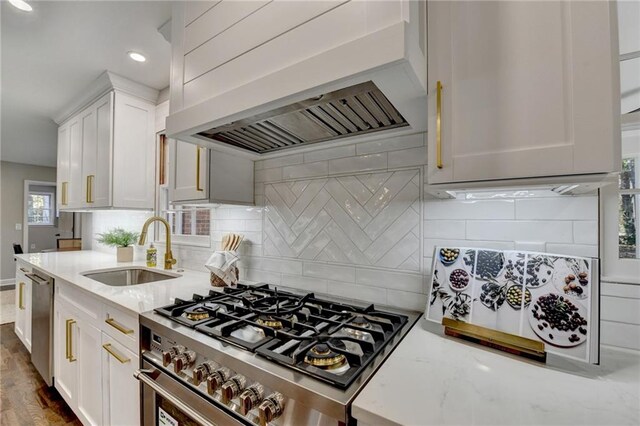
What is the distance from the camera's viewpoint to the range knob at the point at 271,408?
0.71 metres

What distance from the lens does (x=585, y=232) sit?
91 cm

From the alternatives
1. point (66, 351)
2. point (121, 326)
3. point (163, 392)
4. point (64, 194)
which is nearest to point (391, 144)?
point (163, 392)

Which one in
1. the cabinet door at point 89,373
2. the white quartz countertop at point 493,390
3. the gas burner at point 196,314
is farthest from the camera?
the cabinet door at point 89,373

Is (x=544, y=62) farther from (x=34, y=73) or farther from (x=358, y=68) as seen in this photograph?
(x=34, y=73)

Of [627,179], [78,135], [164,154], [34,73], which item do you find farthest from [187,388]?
[78,135]

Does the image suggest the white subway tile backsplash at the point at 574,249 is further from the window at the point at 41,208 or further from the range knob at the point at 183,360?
the window at the point at 41,208

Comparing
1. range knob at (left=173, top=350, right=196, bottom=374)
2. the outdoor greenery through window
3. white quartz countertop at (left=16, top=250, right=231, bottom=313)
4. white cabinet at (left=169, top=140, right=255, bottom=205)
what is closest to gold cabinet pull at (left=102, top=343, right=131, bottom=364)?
white quartz countertop at (left=16, top=250, right=231, bottom=313)

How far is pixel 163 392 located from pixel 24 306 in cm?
283

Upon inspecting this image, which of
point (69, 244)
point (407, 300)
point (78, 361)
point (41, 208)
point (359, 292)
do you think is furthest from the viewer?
point (41, 208)

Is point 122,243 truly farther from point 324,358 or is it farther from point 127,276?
point 324,358

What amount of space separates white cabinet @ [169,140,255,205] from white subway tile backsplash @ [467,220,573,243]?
3.98ft

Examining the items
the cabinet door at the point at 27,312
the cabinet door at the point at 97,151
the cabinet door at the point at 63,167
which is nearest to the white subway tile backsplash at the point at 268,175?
the cabinet door at the point at 97,151

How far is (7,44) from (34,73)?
1.48 feet

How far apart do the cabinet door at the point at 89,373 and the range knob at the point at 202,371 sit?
91 centimetres
